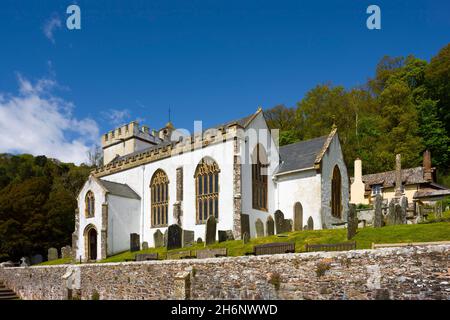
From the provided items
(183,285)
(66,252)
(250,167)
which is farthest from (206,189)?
(66,252)

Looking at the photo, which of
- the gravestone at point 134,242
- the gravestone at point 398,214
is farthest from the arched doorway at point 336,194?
the gravestone at point 134,242

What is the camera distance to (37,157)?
80.8 metres

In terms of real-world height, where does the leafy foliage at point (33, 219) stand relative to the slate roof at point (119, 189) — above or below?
below

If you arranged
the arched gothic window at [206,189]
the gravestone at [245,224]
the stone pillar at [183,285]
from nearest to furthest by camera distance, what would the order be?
the stone pillar at [183,285] → the gravestone at [245,224] → the arched gothic window at [206,189]

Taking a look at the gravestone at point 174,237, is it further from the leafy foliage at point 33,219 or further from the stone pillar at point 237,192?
the leafy foliage at point 33,219

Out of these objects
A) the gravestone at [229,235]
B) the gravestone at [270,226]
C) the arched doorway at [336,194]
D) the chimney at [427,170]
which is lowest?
the gravestone at [229,235]

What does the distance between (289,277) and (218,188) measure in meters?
18.4

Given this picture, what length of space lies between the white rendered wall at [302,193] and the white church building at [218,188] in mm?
73

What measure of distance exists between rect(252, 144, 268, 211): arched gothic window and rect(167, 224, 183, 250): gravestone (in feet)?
19.9

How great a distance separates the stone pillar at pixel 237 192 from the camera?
102 feet

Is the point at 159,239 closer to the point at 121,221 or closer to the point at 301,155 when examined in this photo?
the point at 121,221

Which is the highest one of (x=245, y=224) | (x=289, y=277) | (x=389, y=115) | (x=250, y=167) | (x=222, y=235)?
(x=389, y=115)

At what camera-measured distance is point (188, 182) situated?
36312 millimetres

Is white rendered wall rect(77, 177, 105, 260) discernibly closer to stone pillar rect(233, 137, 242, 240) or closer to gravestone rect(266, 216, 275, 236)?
stone pillar rect(233, 137, 242, 240)
